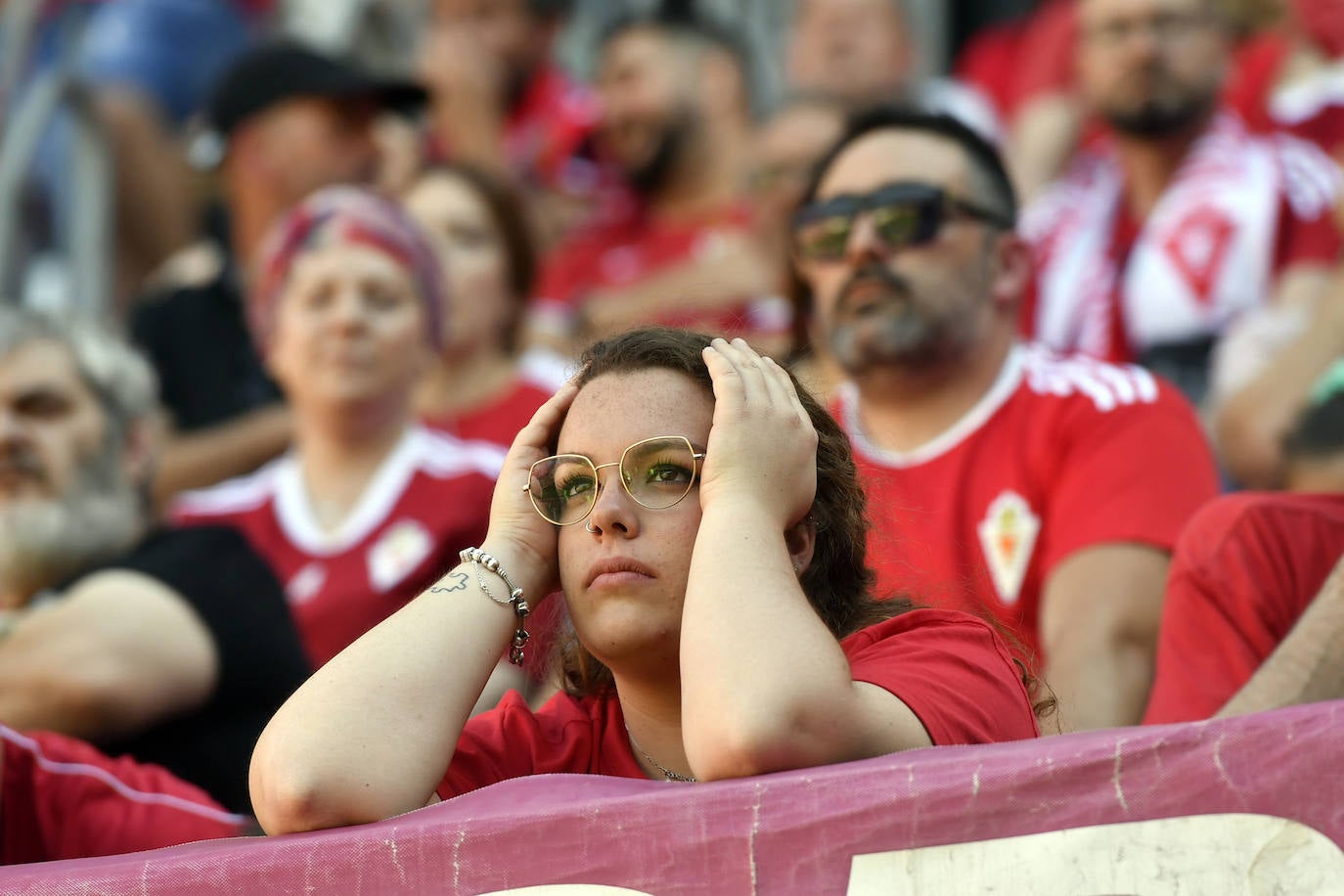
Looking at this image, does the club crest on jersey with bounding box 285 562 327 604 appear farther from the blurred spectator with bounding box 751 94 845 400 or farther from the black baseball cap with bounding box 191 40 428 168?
the black baseball cap with bounding box 191 40 428 168

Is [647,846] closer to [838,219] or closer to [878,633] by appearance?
[878,633]

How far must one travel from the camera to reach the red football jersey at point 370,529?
4.57 m

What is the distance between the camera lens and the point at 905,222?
4.22m

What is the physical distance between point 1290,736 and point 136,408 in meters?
3.22

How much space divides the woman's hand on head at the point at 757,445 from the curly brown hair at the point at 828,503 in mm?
102

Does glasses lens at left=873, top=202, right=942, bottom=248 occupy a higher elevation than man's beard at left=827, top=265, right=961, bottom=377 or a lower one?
higher

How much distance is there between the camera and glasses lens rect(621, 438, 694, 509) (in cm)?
240

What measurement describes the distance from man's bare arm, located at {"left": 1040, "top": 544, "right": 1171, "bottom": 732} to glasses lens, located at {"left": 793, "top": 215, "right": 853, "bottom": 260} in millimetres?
914

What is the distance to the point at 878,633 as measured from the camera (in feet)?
8.08

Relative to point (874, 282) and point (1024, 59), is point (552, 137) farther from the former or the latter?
point (874, 282)

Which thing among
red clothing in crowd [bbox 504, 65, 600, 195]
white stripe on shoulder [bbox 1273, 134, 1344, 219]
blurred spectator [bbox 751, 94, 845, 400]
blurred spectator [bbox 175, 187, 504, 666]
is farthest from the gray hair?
red clothing in crowd [bbox 504, 65, 600, 195]

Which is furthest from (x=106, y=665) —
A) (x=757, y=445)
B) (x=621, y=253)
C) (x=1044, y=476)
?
(x=621, y=253)

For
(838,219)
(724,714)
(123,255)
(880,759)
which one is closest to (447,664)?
(724,714)

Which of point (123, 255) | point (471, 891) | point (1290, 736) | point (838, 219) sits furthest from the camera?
point (123, 255)
